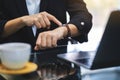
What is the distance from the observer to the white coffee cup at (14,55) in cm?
93

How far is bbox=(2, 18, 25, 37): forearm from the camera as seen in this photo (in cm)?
147

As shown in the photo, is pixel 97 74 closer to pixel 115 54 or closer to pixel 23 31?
pixel 115 54

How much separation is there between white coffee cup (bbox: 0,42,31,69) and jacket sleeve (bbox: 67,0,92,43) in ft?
2.08

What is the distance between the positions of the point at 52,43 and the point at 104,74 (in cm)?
32

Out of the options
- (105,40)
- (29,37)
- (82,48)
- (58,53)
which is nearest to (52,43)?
(58,53)

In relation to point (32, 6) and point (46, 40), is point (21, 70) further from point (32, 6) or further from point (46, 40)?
point (32, 6)

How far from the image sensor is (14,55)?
3.05 feet

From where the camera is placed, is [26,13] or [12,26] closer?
[12,26]

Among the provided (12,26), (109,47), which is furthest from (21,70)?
(12,26)

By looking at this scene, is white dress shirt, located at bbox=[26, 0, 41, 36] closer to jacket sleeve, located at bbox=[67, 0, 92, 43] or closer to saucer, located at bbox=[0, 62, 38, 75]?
jacket sleeve, located at bbox=[67, 0, 92, 43]

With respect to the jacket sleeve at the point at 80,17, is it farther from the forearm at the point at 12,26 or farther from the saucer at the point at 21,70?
the saucer at the point at 21,70

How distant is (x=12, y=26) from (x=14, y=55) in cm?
59

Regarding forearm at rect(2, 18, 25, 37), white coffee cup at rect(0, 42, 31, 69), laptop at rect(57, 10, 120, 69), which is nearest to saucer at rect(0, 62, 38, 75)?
white coffee cup at rect(0, 42, 31, 69)

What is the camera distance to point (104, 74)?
1124 millimetres
